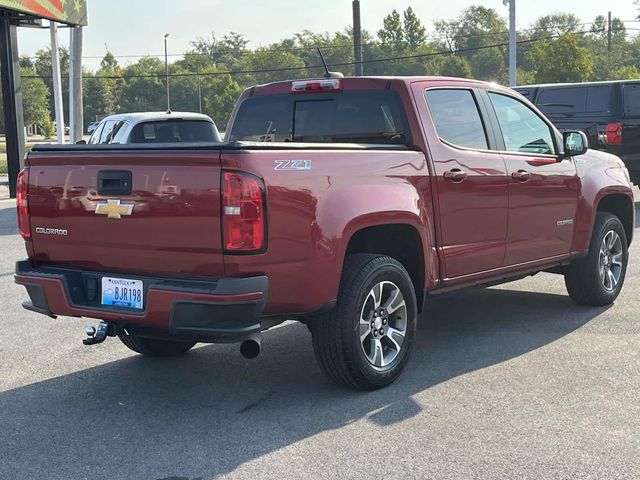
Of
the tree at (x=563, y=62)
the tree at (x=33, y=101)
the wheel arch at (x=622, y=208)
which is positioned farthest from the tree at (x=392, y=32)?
the wheel arch at (x=622, y=208)

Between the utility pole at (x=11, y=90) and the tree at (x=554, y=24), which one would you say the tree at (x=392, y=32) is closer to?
the tree at (x=554, y=24)

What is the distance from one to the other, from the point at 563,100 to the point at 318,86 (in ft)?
32.6

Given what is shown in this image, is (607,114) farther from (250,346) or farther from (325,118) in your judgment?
(250,346)

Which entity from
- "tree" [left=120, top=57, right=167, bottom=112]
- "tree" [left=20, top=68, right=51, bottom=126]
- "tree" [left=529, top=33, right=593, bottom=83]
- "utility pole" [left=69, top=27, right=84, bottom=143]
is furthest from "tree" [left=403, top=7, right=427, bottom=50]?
"utility pole" [left=69, top=27, right=84, bottom=143]

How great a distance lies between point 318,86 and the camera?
234 inches

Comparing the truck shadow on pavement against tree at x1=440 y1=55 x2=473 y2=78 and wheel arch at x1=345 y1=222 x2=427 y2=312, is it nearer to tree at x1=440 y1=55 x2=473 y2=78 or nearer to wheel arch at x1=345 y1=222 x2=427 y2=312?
wheel arch at x1=345 y1=222 x2=427 y2=312

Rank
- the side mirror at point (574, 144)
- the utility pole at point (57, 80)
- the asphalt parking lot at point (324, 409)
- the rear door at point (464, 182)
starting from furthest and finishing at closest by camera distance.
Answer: the utility pole at point (57, 80) → the side mirror at point (574, 144) → the rear door at point (464, 182) → the asphalt parking lot at point (324, 409)

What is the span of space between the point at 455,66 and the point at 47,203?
3805 inches

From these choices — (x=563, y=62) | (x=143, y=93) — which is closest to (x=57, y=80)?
(x=563, y=62)

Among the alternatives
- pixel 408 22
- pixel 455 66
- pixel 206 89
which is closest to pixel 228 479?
pixel 455 66

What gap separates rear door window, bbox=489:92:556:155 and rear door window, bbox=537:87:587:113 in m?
8.40

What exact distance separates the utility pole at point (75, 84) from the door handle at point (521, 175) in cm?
1916

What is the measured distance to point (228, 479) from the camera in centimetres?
388

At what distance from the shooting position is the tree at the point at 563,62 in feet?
149
